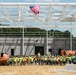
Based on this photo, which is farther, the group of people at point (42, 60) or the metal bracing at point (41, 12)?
the group of people at point (42, 60)

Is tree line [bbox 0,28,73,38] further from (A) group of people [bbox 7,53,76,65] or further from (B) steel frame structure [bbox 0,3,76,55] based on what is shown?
(A) group of people [bbox 7,53,76,65]

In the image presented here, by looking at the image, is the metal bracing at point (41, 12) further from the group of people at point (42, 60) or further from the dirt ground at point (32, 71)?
the dirt ground at point (32, 71)

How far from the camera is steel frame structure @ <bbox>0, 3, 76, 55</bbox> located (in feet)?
106

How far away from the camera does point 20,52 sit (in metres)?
50.3

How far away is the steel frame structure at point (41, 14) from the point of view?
32438 millimetres

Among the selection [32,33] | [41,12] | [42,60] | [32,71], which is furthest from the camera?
[32,33]

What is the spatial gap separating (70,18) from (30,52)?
12.9 meters

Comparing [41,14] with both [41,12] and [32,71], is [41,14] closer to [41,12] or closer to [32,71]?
[41,12]

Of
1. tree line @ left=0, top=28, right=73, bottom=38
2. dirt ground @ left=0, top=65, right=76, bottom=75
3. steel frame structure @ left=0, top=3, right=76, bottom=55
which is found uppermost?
steel frame structure @ left=0, top=3, right=76, bottom=55

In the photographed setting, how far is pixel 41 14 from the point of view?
39.4 m

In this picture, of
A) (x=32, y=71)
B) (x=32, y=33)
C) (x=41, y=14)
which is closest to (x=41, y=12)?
(x=41, y=14)

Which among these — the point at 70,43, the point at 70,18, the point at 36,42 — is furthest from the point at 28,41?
Result: the point at 70,18

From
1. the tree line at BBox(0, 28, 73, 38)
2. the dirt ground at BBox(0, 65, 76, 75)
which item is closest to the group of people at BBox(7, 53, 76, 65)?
the dirt ground at BBox(0, 65, 76, 75)

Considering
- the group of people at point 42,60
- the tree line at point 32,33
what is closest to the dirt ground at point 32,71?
the group of people at point 42,60
